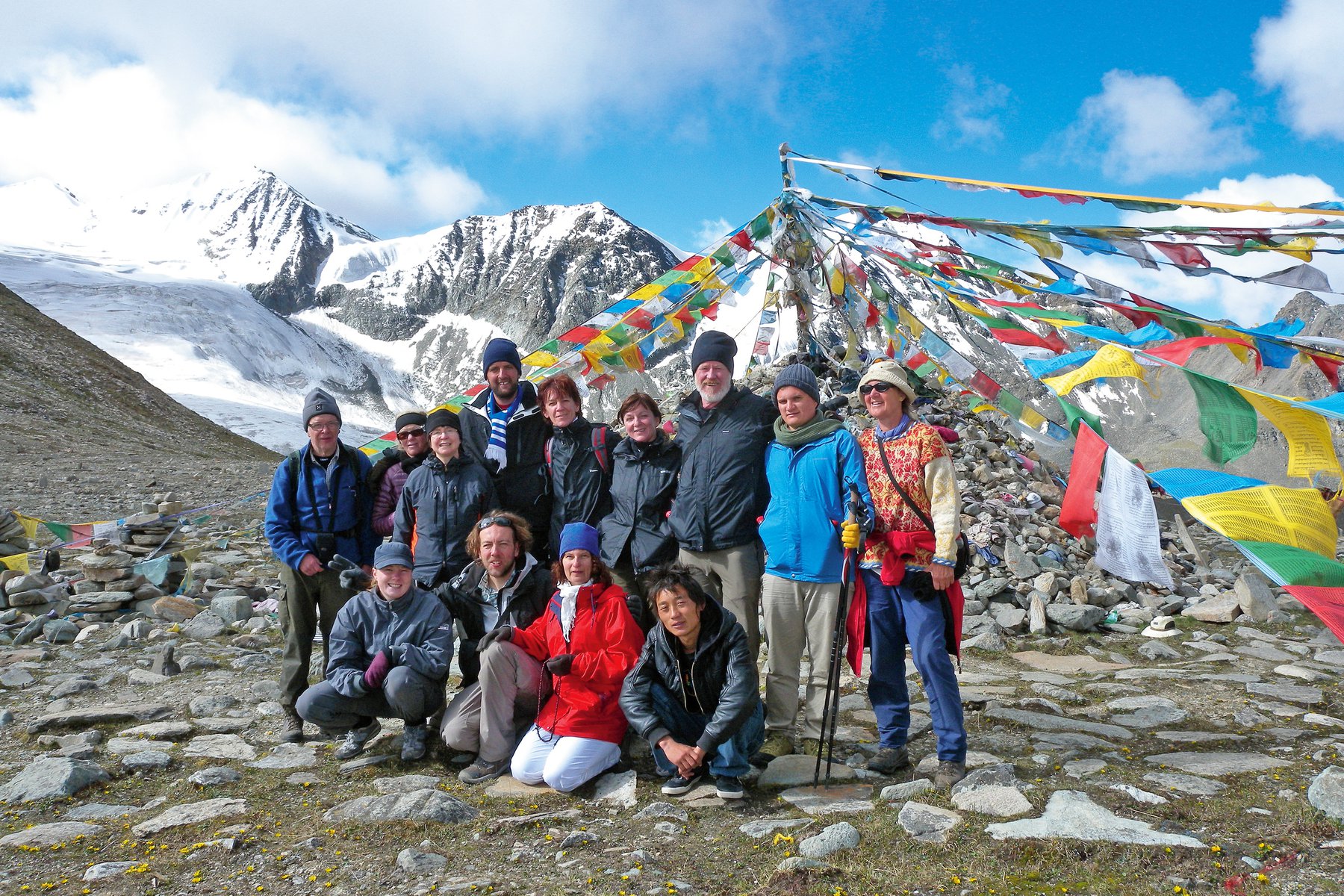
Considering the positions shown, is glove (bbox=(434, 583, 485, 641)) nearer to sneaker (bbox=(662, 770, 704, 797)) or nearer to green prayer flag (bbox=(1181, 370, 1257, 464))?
sneaker (bbox=(662, 770, 704, 797))

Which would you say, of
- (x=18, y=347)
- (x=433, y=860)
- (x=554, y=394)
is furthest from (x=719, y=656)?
(x=18, y=347)

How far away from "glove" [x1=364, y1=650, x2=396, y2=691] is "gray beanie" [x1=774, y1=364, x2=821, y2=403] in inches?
103

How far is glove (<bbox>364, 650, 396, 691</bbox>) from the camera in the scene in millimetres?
4598

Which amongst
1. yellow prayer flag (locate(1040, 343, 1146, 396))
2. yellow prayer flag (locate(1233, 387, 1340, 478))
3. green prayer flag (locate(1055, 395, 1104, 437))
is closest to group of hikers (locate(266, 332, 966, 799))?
green prayer flag (locate(1055, 395, 1104, 437))

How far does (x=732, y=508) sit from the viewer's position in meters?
4.66

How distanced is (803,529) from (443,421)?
2.36 m

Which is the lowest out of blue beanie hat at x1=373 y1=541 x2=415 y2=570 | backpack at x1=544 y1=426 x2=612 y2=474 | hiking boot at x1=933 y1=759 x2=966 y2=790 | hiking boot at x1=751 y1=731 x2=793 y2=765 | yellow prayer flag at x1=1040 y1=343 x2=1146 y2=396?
hiking boot at x1=751 y1=731 x2=793 y2=765

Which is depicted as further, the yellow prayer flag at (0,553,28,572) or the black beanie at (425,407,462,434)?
the yellow prayer flag at (0,553,28,572)

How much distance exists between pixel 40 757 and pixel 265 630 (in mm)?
3312

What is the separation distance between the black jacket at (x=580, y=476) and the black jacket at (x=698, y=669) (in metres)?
1.21

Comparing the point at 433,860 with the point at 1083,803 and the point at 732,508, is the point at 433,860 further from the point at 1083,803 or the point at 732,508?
the point at 1083,803

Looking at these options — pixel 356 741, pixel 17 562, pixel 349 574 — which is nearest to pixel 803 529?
pixel 349 574

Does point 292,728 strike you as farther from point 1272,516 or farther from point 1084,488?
point 1272,516

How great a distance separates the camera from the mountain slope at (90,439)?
55.3ft
